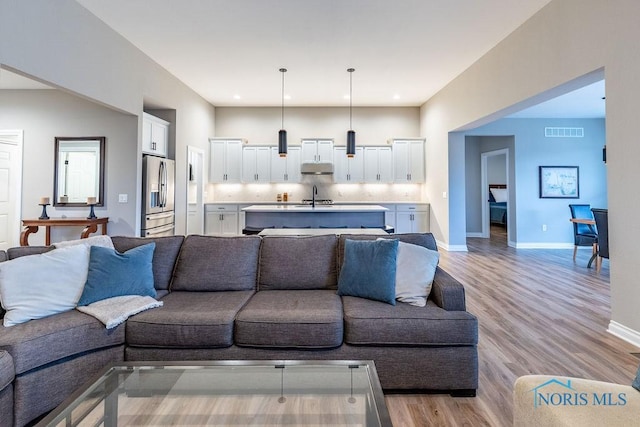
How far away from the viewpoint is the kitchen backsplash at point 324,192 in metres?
8.02

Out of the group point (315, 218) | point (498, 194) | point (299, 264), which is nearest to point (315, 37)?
point (315, 218)

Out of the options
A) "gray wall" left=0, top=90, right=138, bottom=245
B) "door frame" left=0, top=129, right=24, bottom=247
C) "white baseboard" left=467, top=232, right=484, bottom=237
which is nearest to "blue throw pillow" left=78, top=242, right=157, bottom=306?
"gray wall" left=0, top=90, right=138, bottom=245

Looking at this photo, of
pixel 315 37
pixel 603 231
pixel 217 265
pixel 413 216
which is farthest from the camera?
pixel 413 216

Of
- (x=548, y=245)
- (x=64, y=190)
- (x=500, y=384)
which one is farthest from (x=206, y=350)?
(x=548, y=245)

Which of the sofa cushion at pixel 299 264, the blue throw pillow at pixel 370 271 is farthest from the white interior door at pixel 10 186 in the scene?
the blue throw pillow at pixel 370 271

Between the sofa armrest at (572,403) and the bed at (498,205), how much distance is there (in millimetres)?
10804

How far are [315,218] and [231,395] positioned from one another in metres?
3.93

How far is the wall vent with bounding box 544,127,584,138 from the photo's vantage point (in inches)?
280

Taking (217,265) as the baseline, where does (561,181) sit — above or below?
above

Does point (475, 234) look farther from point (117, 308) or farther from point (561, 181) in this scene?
point (117, 308)

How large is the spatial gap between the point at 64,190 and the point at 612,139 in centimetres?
641

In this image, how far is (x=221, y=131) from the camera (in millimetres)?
7984

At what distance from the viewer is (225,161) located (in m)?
7.65

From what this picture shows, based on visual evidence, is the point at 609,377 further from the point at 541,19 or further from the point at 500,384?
the point at 541,19
